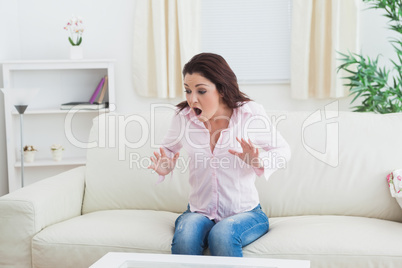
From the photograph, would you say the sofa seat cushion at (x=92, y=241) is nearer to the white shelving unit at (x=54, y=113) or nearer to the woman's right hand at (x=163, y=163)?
the woman's right hand at (x=163, y=163)

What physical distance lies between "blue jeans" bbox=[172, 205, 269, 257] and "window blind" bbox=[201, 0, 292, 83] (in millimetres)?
2412

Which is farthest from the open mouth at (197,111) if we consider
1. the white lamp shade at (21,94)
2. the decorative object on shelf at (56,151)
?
the decorative object on shelf at (56,151)

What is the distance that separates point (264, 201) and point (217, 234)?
56 centimetres

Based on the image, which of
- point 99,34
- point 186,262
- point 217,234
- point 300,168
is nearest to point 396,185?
point 300,168

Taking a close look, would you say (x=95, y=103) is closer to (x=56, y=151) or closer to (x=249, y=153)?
(x=56, y=151)

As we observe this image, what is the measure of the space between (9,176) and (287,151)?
2.55 meters

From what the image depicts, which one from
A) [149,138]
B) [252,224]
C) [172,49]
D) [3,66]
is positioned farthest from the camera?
[172,49]

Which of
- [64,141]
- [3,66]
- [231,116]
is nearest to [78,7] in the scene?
[3,66]

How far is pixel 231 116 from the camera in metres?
2.19

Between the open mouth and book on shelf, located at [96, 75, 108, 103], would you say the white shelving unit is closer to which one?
book on shelf, located at [96, 75, 108, 103]

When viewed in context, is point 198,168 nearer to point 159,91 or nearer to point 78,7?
point 159,91

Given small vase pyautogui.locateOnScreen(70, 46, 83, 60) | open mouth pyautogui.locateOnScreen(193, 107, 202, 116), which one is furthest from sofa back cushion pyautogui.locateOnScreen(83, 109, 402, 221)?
small vase pyautogui.locateOnScreen(70, 46, 83, 60)

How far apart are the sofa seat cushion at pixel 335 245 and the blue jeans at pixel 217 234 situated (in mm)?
60

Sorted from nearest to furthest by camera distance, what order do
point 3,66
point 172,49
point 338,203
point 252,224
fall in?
1. point 252,224
2. point 338,203
3. point 3,66
4. point 172,49
